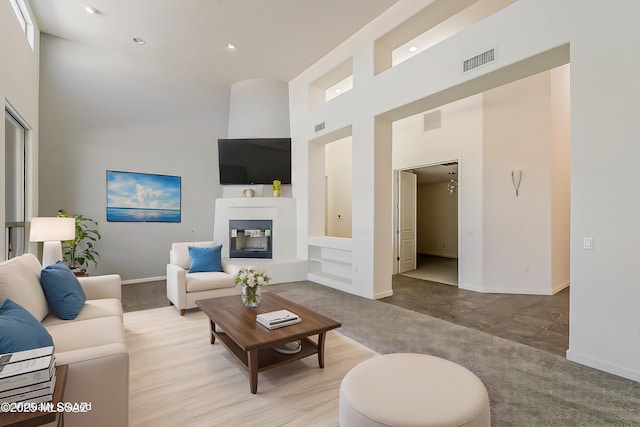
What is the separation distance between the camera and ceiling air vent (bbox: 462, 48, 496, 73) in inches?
126

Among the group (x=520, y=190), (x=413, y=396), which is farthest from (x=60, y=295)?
(x=520, y=190)

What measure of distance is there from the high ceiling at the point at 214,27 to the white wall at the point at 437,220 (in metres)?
6.26

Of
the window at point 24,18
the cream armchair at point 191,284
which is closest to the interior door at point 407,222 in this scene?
the cream armchair at point 191,284

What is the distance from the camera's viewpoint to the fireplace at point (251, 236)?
6.27 meters

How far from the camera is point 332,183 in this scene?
824 cm

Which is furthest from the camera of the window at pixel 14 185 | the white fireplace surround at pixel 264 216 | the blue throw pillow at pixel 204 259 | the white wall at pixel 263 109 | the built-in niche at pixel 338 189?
the built-in niche at pixel 338 189

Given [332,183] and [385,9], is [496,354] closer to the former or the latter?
[385,9]

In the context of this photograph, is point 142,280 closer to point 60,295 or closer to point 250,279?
point 60,295

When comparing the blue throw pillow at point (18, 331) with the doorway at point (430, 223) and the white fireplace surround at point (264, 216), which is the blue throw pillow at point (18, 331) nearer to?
the white fireplace surround at point (264, 216)

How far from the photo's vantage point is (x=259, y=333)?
7.67 ft

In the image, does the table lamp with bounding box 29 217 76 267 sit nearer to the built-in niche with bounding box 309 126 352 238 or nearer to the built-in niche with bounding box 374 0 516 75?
the built-in niche with bounding box 374 0 516 75

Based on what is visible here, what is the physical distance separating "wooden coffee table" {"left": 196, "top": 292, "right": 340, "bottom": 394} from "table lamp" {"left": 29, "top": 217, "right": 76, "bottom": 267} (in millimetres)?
1933

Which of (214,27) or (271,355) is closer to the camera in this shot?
(271,355)

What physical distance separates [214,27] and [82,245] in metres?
4.27
